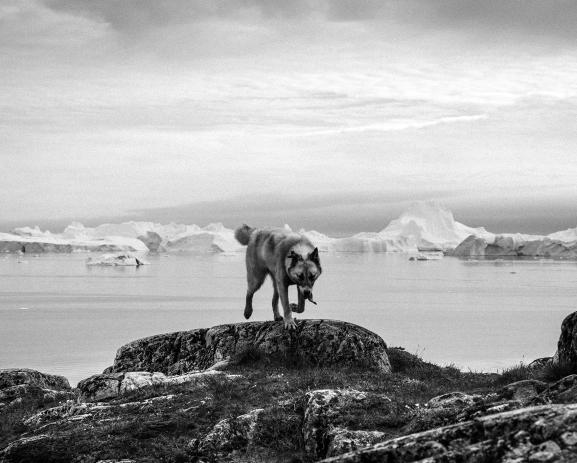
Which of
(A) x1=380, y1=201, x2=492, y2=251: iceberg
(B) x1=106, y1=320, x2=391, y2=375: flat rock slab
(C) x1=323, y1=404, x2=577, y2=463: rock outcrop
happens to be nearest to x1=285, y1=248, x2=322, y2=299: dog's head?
(B) x1=106, y1=320, x2=391, y2=375: flat rock slab

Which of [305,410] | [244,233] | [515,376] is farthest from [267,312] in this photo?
[305,410]

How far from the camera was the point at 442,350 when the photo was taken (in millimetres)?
27656

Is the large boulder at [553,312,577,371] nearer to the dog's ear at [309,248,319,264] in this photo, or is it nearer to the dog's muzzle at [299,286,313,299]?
the dog's muzzle at [299,286,313,299]

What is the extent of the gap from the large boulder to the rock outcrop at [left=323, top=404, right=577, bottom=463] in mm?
A: 4590

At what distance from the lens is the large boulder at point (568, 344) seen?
886 centimetres

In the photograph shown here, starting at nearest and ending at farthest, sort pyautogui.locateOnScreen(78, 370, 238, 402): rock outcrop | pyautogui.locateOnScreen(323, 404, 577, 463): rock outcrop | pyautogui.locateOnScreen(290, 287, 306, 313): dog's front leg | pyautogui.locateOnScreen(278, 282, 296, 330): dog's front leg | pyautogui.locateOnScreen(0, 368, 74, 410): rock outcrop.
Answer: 1. pyautogui.locateOnScreen(323, 404, 577, 463): rock outcrop
2. pyautogui.locateOnScreen(78, 370, 238, 402): rock outcrop
3. pyautogui.locateOnScreen(278, 282, 296, 330): dog's front leg
4. pyautogui.locateOnScreen(290, 287, 306, 313): dog's front leg
5. pyautogui.locateOnScreen(0, 368, 74, 410): rock outcrop

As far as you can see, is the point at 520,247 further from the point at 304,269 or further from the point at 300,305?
the point at 304,269

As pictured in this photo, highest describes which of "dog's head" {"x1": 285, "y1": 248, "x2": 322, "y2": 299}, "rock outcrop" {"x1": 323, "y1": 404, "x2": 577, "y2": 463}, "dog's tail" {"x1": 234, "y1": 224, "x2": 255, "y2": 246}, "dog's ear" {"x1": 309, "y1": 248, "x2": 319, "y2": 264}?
"dog's tail" {"x1": 234, "y1": 224, "x2": 255, "y2": 246}

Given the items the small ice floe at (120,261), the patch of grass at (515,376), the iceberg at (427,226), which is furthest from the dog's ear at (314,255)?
the iceberg at (427,226)

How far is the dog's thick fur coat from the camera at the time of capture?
37.1ft

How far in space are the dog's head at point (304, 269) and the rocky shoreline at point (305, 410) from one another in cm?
97

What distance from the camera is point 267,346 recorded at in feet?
38.7

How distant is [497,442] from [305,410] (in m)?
3.98

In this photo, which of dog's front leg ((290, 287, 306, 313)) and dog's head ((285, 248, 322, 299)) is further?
dog's front leg ((290, 287, 306, 313))
